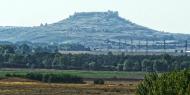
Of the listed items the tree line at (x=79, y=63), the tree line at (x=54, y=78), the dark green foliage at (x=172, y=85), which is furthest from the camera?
the tree line at (x=79, y=63)

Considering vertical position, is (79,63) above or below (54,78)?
below

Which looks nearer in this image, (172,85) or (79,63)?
(172,85)

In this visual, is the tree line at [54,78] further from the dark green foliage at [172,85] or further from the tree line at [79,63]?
the dark green foliage at [172,85]

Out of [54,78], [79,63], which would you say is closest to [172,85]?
[54,78]

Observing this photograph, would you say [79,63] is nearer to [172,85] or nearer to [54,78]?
[54,78]

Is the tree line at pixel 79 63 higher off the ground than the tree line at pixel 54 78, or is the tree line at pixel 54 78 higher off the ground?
the tree line at pixel 54 78

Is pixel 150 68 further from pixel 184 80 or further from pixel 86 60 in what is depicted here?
pixel 184 80

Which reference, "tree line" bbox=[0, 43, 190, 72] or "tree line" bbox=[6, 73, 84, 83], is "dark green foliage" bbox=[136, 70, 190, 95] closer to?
"tree line" bbox=[6, 73, 84, 83]

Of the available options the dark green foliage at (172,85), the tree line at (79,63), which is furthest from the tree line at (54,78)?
the dark green foliage at (172,85)

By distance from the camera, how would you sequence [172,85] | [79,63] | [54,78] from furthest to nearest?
[79,63], [54,78], [172,85]

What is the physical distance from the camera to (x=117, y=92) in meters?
88.3

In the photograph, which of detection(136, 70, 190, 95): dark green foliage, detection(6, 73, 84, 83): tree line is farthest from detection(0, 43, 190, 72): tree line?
detection(136, 70, 190, 95): dark green foliage

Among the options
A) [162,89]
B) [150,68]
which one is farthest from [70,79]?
[162,89]

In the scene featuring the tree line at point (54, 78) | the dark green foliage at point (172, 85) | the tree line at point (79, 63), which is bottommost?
the tree line at point (79, 63)
